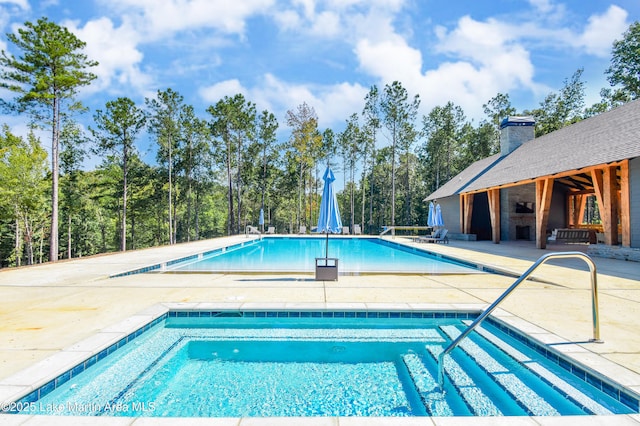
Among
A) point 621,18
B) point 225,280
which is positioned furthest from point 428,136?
point 225,280

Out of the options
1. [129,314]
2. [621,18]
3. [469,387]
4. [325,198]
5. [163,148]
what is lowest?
[469,387]

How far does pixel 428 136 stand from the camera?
3219 centimetres

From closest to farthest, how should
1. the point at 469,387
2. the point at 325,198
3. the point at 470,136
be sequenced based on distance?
the point at 469,387 < the point at 325,198 < the point at 470,136

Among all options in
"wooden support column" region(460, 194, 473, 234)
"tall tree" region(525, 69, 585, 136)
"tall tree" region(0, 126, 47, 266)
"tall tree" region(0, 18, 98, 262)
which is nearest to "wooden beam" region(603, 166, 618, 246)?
"wooden support column" region(460, 194, 473, 234)

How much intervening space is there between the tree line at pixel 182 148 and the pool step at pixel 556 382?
17697 mm

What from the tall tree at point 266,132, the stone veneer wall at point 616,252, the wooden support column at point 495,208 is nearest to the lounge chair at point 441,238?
the wooden support column at point 495,208

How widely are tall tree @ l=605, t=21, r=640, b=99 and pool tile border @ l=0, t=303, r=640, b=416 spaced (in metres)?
30.8

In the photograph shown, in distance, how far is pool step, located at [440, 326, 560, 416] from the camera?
2584mm

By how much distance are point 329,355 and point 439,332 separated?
1.55 meters

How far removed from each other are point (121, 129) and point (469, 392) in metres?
26.3

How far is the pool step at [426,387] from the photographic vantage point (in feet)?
8.70

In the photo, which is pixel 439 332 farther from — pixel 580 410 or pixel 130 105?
pixel 130 105

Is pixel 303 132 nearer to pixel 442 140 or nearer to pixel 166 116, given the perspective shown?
pixel 166 116

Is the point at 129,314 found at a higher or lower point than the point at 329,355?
higher
